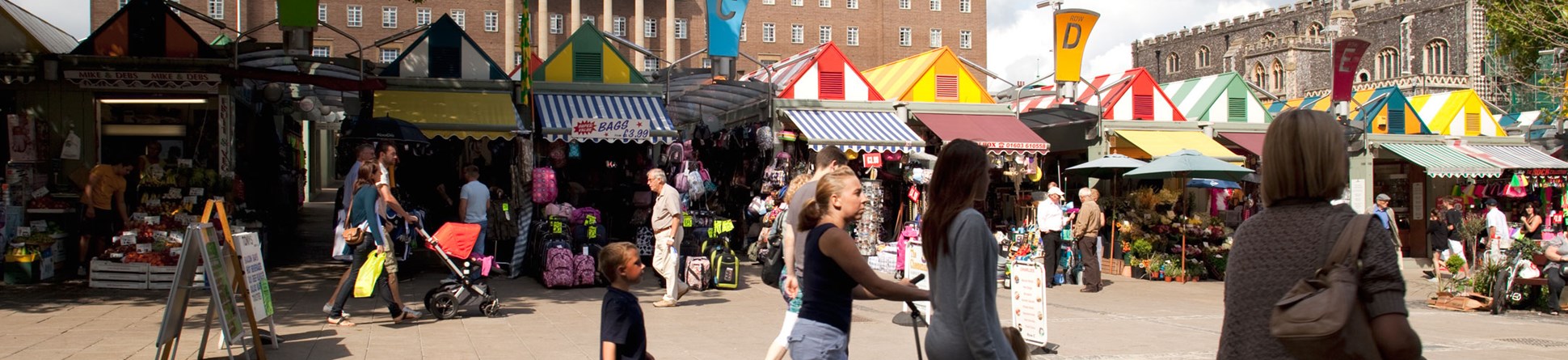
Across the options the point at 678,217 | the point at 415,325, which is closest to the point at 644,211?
the point at 678,217

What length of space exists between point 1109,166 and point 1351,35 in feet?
228

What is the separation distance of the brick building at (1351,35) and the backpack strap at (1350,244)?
Result: 67.9 m

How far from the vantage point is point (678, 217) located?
438 inches

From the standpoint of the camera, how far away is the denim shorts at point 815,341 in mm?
4230

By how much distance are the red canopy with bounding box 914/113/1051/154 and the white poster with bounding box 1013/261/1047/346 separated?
8.18 meters

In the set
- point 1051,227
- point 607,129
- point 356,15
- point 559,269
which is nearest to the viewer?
point 559,269

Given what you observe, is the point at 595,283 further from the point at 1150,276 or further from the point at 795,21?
the point at 795,21

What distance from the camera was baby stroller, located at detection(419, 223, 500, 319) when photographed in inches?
377

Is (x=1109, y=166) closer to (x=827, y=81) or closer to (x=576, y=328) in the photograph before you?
(x=827, y=81)

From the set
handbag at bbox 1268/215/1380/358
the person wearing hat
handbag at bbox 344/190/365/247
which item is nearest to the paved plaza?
handbag at bbox 344/190/365/247

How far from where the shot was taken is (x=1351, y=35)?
253 ft

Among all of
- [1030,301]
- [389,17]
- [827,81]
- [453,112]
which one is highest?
[389,17]

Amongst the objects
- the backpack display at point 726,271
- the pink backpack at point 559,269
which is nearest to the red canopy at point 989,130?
the backpack display at point 726,271

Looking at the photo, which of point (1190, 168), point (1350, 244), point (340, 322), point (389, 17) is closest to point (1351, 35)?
point (389, 17)
